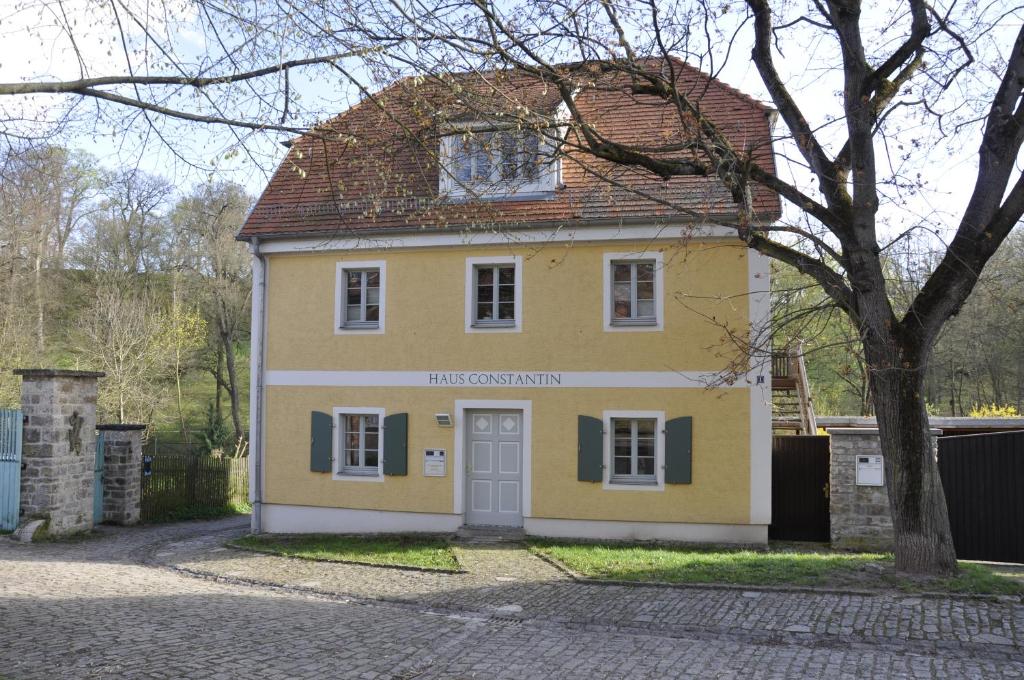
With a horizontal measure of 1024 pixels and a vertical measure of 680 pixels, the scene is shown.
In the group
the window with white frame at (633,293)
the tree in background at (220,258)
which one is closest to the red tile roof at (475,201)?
the window with white frame at (633,293)

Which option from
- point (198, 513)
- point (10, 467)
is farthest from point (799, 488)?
point (10, 467)

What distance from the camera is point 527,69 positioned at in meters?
9.06

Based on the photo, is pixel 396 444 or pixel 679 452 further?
pixel 396 444

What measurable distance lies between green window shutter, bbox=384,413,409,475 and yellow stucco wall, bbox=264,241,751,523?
126 mm

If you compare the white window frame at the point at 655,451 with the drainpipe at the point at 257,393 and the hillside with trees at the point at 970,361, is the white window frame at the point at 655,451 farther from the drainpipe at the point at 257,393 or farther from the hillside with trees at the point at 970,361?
the drainpipe at the point at 257,393

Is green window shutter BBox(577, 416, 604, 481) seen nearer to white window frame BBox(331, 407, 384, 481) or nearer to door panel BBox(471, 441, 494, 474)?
door panel BBox(471, 441, 494, 474)

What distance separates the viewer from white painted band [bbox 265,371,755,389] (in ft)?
47.2

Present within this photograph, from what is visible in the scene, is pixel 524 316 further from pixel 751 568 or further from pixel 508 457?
pixel 751 568

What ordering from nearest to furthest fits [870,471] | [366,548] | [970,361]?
1. [870,471]
2. [366,548]
3. [970,361]

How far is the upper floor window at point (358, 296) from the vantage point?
15891 millimetres

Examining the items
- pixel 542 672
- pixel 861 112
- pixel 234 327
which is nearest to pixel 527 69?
pixel 861 112

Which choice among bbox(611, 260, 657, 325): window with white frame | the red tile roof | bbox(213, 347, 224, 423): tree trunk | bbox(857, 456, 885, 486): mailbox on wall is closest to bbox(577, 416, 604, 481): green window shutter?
bbox(611, 260, 657, 325): window with white frame

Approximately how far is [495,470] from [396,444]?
1788 millimetres

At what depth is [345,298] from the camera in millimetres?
16078
